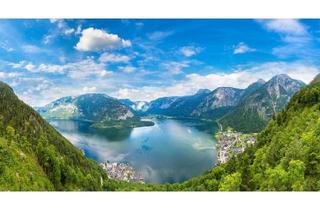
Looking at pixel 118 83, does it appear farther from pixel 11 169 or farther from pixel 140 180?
pixel 140 180

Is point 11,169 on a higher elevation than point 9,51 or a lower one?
lower

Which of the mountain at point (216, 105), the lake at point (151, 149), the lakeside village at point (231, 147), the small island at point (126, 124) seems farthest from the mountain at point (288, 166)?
the mountain at point (216, 105)

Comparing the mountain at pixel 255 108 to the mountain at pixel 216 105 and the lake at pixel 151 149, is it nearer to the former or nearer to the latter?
the mountain at pixel 216 105

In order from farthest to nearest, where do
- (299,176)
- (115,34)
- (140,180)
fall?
1. (140,180)
2. (115,34)
3. (299,176)

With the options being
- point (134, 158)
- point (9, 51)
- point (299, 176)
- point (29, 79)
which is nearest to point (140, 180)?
point (134, 158)

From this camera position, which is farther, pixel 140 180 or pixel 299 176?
pixel 140 180

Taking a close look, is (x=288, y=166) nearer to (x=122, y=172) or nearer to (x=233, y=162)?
(x=233, y=162)

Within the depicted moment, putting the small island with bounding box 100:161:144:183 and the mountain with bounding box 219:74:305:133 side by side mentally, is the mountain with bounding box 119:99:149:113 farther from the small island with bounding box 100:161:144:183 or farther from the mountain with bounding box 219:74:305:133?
the mountain with bounding box 219:74:305:133
